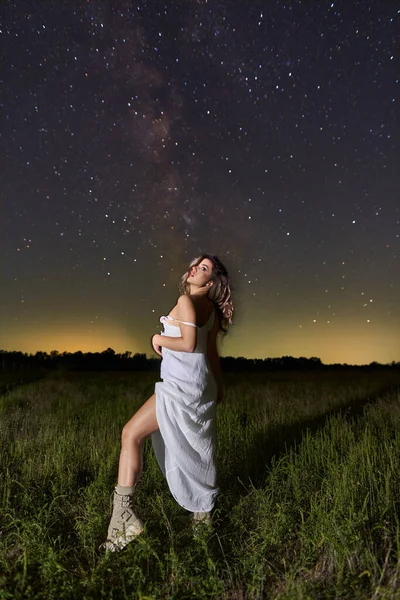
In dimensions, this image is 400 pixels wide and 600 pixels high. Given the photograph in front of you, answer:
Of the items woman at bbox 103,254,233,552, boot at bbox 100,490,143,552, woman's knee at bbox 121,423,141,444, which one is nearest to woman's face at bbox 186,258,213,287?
woman at bbox 103,254,233,552

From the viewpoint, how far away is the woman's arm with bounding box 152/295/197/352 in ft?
12.3

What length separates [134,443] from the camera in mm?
3863

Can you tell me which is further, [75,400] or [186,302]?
[75,400]

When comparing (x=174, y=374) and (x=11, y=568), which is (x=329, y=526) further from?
(x=11, y=568)

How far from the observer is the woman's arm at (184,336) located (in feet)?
12.3

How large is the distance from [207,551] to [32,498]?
1.97 meters

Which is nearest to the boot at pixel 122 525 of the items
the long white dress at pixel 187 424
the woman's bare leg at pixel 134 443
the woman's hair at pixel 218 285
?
the woman's bare leg at pixel 134 443

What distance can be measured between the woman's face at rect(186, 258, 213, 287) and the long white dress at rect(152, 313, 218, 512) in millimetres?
354

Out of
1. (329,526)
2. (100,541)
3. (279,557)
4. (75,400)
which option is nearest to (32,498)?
(100,541)

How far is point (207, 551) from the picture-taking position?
11.4 ft

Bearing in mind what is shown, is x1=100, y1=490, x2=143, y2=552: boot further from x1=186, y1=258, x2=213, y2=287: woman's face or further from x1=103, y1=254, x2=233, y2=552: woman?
x1=186, y1=258, x2=213, y2=287: woman's face

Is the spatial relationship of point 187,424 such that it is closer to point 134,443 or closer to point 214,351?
point 134,443

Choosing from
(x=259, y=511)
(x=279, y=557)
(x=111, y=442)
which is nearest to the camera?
(x=279, y=557)

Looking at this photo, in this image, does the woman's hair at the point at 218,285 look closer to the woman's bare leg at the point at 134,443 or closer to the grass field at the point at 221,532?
the woman's bare leg at the point at 134,443
